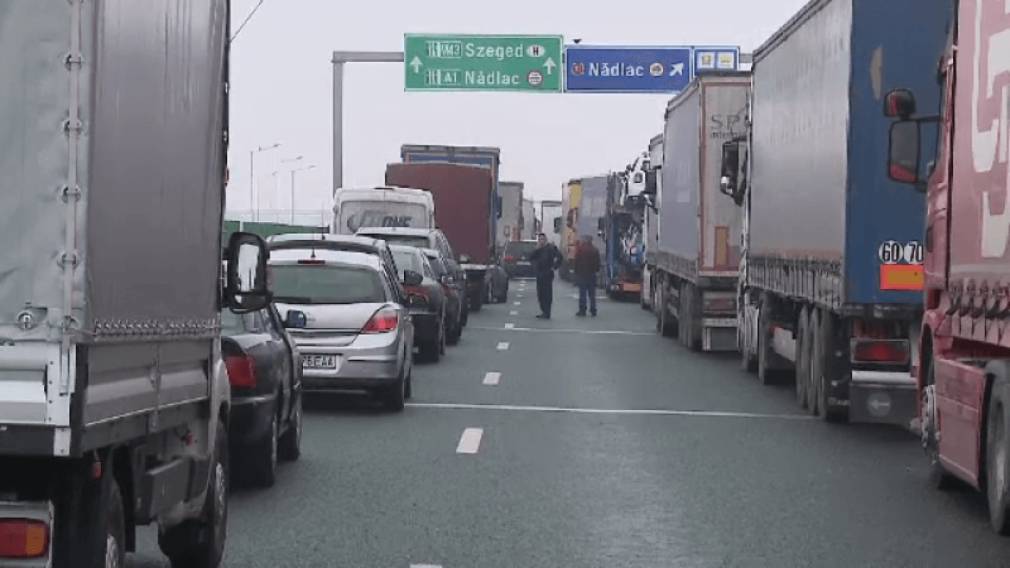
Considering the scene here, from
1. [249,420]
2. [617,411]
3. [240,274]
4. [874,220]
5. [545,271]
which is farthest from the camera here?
[545,271]

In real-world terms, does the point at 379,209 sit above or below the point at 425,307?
above

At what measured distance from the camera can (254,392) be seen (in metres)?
13.1

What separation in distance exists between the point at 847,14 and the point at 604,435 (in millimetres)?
3893

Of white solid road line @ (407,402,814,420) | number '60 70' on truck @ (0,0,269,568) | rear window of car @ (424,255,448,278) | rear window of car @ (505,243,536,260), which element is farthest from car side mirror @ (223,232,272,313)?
rear window of car @ (505,243,536,260)

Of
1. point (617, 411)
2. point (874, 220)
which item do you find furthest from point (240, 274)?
point (617, 411)

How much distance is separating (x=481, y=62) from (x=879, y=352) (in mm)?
36488

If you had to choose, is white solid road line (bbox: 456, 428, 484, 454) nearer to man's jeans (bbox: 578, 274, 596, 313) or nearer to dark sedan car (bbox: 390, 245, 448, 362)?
dark sedan car (bbox: 390, 245, 448, 362)

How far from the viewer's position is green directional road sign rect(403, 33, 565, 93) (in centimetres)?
5278

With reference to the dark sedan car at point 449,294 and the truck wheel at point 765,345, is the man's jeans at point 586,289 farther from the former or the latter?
the truck wheel at point 765,345

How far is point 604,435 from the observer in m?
17.4

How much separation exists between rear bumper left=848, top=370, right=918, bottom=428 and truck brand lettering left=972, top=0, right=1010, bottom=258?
5264 millimetres

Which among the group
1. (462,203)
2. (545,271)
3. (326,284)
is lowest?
(545,271)

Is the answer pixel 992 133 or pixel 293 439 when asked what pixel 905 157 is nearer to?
pixel 992 133

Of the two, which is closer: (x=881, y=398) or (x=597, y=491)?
(x=597, y=491)
